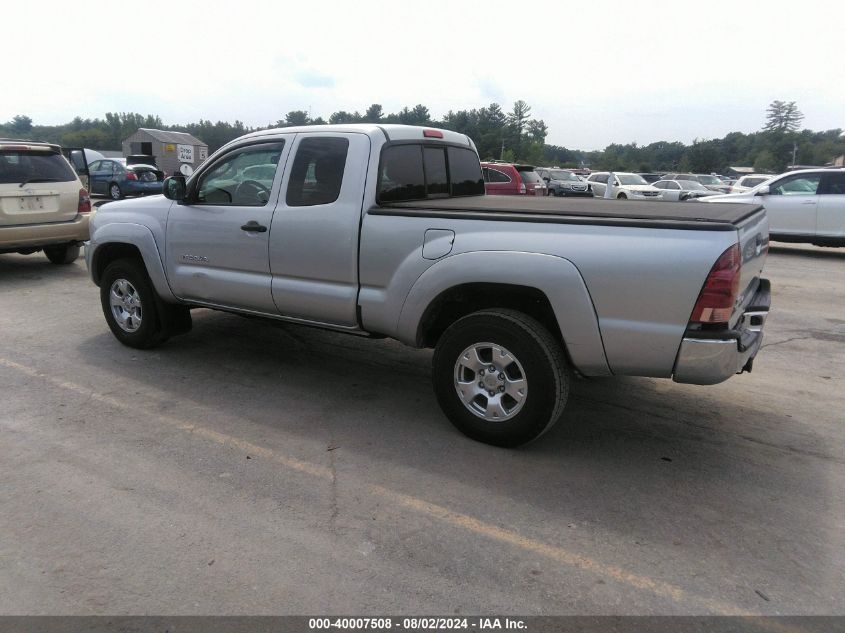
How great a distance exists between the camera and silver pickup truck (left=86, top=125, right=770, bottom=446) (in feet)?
11.0

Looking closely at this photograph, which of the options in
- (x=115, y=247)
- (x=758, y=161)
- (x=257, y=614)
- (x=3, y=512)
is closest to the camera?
(x=257, y=614)

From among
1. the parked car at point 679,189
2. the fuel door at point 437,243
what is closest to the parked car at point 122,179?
the parked car at point 679,189

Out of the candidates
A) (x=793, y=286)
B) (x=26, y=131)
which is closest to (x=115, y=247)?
(x=793, y=286)

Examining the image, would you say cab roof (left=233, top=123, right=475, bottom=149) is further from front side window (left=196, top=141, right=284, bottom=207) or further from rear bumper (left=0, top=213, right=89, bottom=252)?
rear bumper (left=0, top=213, right=89, bottom=252)

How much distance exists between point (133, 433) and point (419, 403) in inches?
76.5

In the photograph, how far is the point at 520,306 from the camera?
3953 millimetres

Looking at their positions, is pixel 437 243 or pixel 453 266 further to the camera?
pixel 437 243

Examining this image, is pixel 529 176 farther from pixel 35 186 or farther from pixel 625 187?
pixel 35 186

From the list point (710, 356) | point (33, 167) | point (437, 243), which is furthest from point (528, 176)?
point (710, 356)

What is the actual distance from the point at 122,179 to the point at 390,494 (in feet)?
76.2

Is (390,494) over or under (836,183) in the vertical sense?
under

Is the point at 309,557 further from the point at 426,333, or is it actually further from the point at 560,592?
the point at 426,333

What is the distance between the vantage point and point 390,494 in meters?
3.43

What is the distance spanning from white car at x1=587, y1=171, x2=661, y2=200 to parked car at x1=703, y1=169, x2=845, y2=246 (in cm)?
910
